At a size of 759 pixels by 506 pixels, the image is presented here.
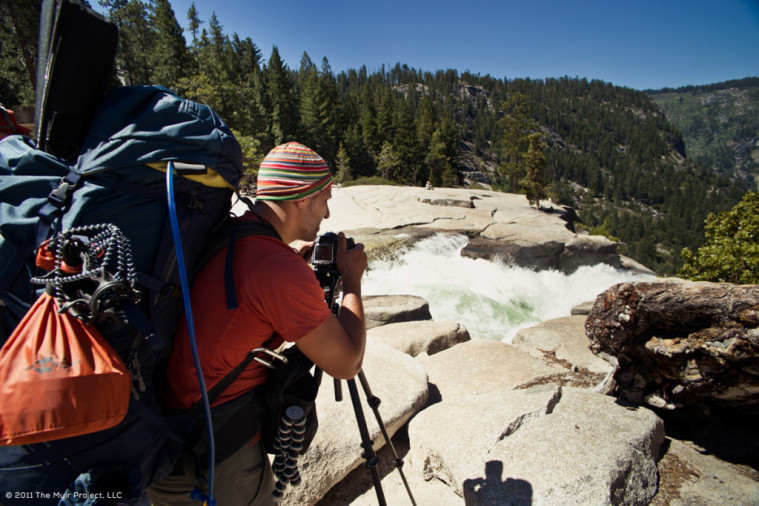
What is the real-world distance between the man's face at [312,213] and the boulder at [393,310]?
16.8 feet

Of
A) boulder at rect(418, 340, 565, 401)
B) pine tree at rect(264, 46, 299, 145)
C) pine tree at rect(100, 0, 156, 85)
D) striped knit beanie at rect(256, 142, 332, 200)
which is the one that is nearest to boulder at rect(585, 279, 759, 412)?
boulder at rect(418, 340, 565, 401)

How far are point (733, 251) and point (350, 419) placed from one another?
8.32m

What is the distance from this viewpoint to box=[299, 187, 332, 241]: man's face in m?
1.86

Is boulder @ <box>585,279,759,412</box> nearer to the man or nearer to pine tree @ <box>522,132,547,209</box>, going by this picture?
the man

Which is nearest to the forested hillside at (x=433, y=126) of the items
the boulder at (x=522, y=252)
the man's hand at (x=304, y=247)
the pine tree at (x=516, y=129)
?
the pine tree at (x=516, y=129)

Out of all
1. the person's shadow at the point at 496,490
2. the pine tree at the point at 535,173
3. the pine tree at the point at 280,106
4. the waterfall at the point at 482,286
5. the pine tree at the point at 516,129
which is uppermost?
the pine tree at the point at 280,106

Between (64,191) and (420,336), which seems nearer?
(64,191)

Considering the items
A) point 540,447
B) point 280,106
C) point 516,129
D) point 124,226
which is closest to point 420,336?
point 540,447

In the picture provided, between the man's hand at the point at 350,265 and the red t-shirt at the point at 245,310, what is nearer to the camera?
the red t-shirt at the point at 245,310

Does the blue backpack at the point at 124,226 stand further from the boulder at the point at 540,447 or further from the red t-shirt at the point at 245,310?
the boulder at the point at 540,447

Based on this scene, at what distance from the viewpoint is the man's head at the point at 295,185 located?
1.78m

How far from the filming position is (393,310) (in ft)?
24.0

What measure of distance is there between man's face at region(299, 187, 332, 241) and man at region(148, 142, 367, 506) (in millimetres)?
58

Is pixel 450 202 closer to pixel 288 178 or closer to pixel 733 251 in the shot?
pixel 733 251
